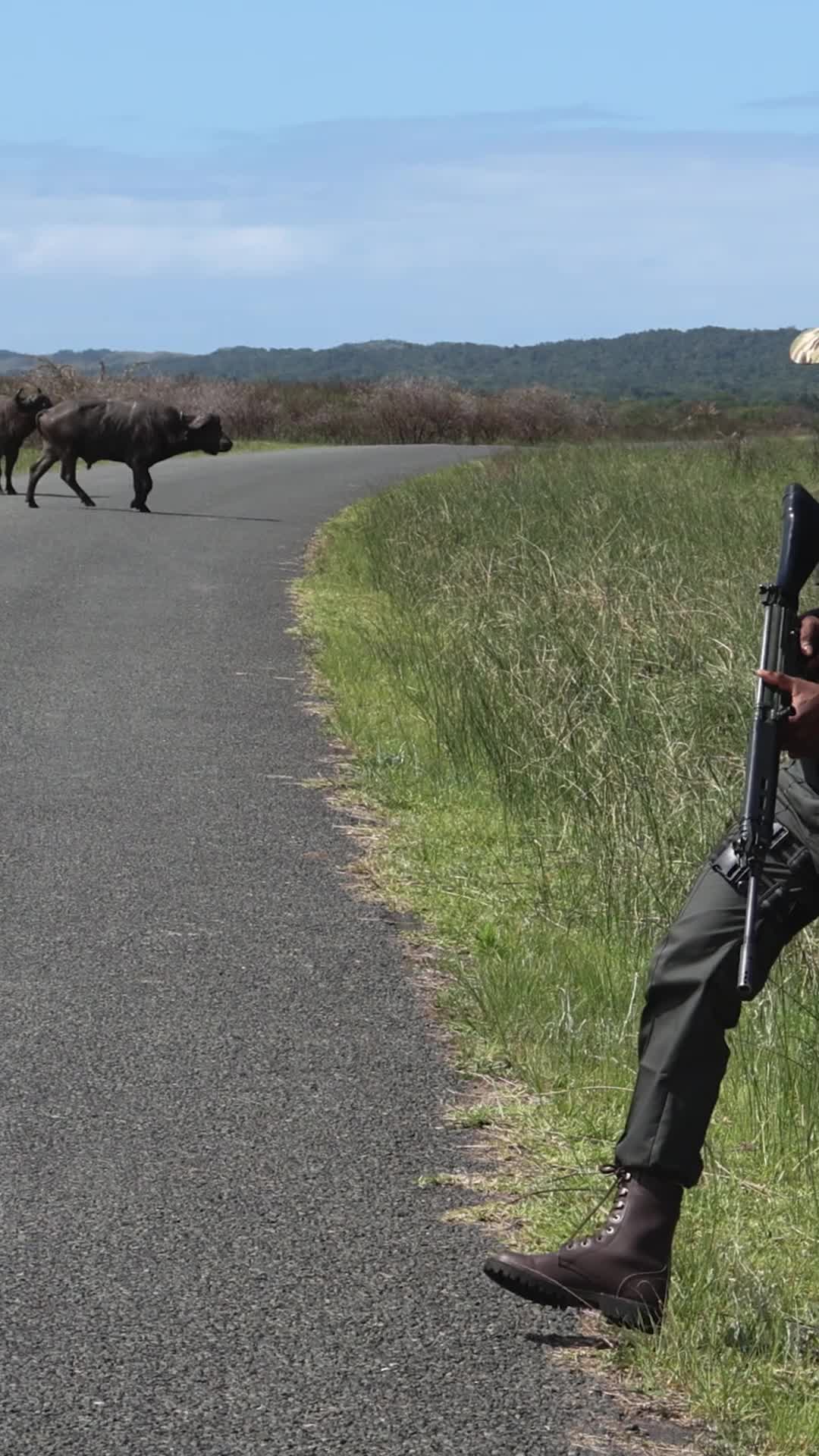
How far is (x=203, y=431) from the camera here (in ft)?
85.4

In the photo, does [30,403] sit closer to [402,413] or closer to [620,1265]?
[620,1265]

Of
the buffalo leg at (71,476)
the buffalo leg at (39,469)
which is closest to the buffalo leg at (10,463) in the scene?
the buffalo leg at (39,469)

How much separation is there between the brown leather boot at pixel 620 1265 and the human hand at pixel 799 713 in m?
0.79

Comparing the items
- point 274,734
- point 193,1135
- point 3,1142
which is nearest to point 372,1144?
point 193,1135

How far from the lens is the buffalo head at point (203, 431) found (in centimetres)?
2583

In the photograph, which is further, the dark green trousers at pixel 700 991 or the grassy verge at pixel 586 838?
the grassy verge at pixel 586 838

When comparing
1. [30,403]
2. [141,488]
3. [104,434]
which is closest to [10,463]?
[30,403]

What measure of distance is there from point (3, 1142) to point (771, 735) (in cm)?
200

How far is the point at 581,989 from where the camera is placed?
5.84 meters

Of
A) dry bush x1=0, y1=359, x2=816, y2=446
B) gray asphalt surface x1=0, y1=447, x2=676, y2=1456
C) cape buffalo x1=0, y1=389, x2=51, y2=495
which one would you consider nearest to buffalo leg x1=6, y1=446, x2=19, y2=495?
cape buffalo x1=0, y1=389, x2=51, y2=495

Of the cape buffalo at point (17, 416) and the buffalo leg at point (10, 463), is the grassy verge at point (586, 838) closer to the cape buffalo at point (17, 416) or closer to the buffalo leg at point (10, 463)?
the cape buffalo at point (17, 416)

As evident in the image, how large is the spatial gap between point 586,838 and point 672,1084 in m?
4.29

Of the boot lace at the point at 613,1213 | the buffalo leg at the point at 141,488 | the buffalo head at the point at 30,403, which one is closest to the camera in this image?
the boot lace at the point at 613,1213

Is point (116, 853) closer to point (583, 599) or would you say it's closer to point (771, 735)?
point (771, 735)
